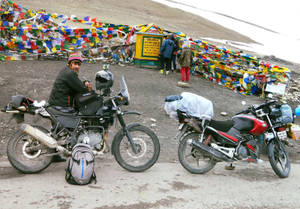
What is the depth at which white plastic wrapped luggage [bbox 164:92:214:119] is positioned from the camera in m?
5.86

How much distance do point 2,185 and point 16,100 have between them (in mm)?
1202

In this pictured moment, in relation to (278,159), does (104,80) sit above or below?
above

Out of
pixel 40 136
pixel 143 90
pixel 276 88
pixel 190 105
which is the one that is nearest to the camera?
pixel 40 136

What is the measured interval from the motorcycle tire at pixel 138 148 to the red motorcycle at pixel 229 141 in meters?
0.50

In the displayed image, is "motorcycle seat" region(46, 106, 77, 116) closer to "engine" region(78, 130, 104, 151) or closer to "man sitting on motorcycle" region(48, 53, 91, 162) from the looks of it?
"man sitting on motorcycle" region(48, 53, 91, 162)

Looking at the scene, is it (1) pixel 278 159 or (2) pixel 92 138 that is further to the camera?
(1) pixel 278 159

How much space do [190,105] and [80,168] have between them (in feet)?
6.54

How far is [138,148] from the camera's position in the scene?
5711mm

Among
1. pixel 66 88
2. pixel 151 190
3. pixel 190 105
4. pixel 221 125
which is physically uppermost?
pixel 66 88

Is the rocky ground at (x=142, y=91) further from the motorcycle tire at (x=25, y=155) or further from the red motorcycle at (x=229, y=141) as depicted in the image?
the motorcycle tire at (x=25, y=155)

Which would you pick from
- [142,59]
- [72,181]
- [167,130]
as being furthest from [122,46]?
[72,181]

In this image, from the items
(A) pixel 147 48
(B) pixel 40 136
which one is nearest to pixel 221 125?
(B) pixel 40 136

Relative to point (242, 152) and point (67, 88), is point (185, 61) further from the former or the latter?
point (67, 88)

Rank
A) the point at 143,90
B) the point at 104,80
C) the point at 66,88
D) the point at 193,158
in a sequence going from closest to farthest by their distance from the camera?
the point at 104,80, the point at 66,88, the point at 193,158, the point at 143,90
